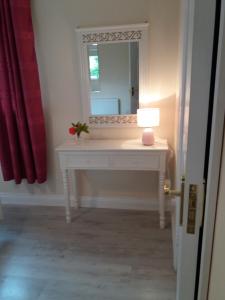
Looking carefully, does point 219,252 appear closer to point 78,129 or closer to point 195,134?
point 195,134

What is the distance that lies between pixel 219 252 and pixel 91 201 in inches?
87.2

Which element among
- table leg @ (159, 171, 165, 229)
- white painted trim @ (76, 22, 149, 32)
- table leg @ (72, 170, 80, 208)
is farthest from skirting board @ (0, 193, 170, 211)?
white painted trim @ (76, 22, 149, 32)

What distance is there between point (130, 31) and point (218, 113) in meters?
1.93

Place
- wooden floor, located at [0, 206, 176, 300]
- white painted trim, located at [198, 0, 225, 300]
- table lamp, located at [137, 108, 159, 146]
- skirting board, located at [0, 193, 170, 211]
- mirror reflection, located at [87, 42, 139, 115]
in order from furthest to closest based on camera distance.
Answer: skirting board, located at [0, 193, 170, 211] → mirror reflection, located at [87, 42, 139, 115] → table lamp, located at [137, 108, 159, 146] → wooden floor, located at [0, 206, 176, 300] → white painted trim, located at [198, 0, 225, 300]

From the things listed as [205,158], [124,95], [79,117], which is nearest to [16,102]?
[79,117]

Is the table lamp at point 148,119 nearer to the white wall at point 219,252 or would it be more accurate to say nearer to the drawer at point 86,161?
the drawer at point 86,161

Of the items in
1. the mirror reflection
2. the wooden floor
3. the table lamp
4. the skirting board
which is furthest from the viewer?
the skirting board

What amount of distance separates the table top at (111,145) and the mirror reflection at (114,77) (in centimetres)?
31

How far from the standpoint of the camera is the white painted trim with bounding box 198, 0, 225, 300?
1.63ft

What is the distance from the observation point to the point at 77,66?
2336mm

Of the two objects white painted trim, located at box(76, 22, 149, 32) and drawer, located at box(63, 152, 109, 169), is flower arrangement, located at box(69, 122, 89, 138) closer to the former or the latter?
drawer, located at box(63, 152, 109, 169)

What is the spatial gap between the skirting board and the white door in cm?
185

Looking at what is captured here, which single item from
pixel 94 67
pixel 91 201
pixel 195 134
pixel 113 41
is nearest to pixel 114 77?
pixel 94 67

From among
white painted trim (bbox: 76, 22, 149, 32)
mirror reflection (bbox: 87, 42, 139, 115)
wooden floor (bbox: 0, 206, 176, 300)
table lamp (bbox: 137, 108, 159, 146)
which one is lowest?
wooden floor (bbox: 0, 206, 176, 300)
